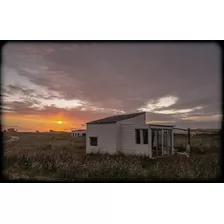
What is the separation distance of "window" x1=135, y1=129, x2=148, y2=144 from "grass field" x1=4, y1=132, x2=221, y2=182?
1.45 meters

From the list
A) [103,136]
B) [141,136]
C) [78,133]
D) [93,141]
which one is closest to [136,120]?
[141,136]

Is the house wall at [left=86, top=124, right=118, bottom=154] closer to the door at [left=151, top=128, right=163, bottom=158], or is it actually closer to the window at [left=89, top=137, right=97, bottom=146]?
the window at [left=89, top=137, right=97, bottom=146]

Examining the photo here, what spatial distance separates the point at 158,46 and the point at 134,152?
3.90 m

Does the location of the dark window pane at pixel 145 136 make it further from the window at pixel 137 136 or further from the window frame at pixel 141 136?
the window at pixel 137 136

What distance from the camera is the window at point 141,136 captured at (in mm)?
8382

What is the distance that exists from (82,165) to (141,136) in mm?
2959

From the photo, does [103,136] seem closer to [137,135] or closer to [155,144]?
[137,135]

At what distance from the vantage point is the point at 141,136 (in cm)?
843

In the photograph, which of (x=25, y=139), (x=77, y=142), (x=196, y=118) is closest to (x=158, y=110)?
(x=196, y=118)

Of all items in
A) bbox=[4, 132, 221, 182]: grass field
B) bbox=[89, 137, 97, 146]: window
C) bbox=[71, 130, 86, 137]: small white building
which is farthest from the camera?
bbox=[89, 137, 97, 146]: window

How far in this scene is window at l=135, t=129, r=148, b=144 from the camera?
27.5ft

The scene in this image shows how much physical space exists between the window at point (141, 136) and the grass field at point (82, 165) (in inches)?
57.0

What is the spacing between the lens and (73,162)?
6488 millimetres

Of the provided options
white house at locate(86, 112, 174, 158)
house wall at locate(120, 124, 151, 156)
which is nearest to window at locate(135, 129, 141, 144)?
white house at locate(86, 112, 174, 158)
